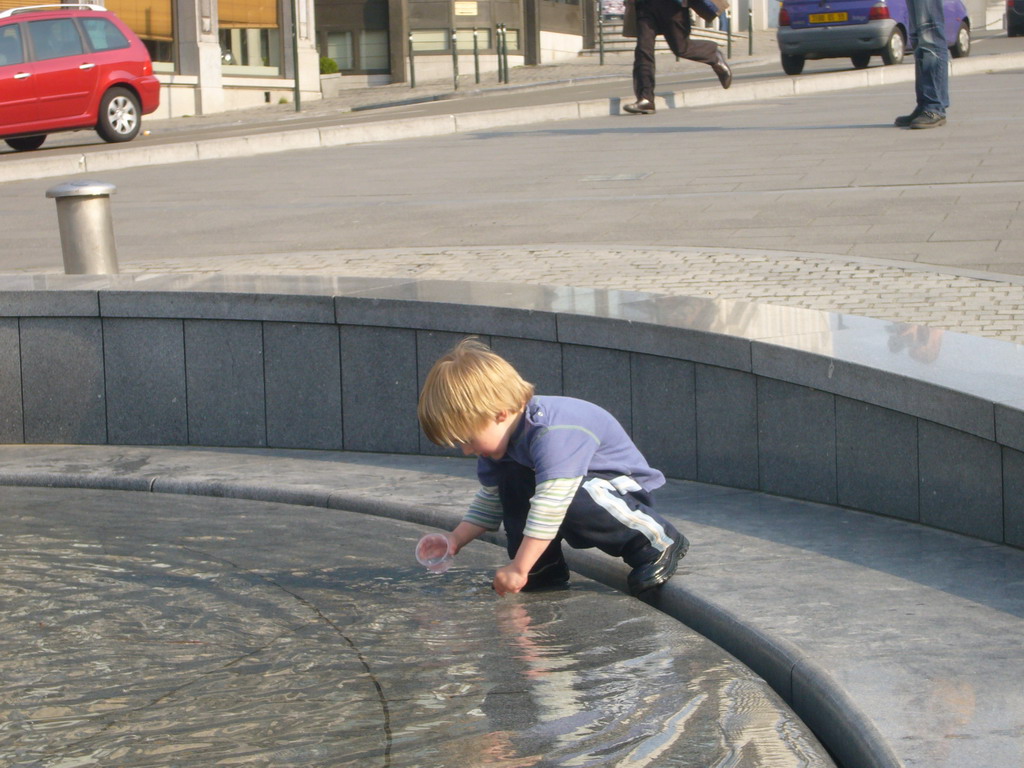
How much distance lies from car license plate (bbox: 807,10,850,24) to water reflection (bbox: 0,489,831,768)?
751 inches

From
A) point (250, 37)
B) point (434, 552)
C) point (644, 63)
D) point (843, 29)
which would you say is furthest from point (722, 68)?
point (250, 37)

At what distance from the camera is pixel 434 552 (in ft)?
13.3

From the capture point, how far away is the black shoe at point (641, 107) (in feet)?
57.3

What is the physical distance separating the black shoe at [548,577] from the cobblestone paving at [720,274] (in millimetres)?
2217

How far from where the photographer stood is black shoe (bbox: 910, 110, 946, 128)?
529 inches

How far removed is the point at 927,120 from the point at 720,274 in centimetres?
716

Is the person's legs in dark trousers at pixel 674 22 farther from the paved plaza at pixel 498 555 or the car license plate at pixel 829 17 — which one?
the car license plate at pixel 829 17

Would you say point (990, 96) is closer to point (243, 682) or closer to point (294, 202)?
point (294, 202)

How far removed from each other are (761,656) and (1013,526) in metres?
1.03

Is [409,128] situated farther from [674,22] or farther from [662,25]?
[674,22]

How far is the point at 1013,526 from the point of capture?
406cm

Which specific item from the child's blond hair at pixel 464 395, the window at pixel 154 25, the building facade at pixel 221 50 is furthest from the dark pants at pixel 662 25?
the window at pixel 154 25

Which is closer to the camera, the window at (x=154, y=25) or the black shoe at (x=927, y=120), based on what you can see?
the black shoe at (x=927, y=120)

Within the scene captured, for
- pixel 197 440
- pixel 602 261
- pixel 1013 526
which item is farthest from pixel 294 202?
pixel 1013 526
